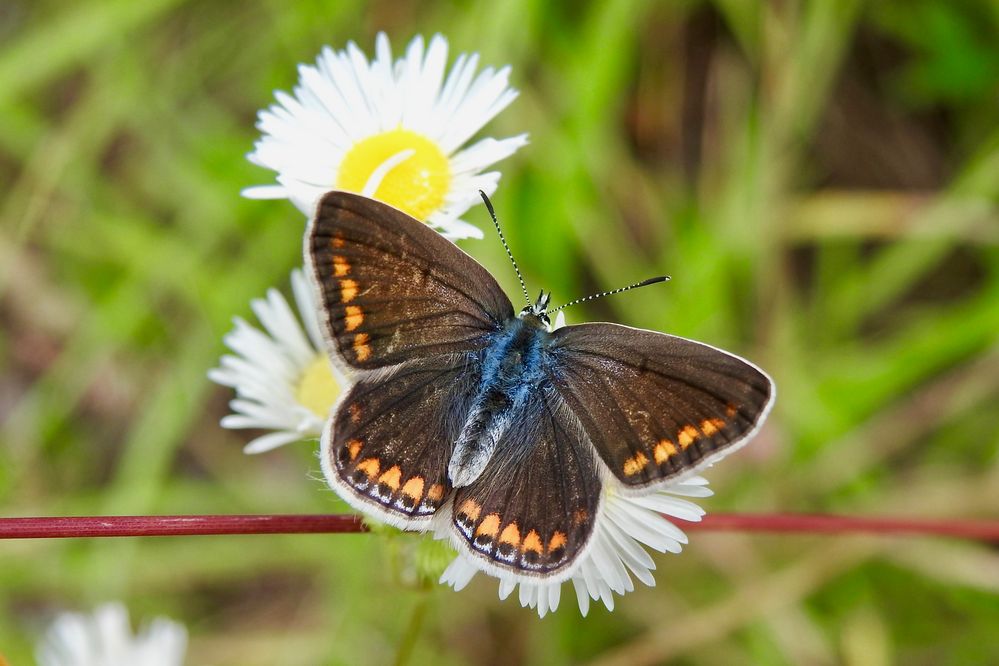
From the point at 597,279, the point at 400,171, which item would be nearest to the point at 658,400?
the point at 400,171

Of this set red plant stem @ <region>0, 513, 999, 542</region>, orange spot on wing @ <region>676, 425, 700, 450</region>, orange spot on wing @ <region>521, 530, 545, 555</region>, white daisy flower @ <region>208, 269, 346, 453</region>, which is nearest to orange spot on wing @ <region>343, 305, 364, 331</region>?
white daisy flower @ <region>208, 269, 346, 453</region>

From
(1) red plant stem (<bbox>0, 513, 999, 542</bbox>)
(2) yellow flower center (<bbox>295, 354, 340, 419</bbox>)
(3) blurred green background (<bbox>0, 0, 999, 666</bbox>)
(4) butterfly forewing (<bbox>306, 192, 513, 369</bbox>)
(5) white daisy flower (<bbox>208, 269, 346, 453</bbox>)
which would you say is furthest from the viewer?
(3) blurred green background (<bbox>0, 0, 999, 666</bbox>)

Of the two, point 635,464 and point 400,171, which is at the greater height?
point 400,171

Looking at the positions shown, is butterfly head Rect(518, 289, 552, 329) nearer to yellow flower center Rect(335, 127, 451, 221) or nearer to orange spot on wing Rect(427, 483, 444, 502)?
yellow flower center Rect(335, 127, 451, 221)

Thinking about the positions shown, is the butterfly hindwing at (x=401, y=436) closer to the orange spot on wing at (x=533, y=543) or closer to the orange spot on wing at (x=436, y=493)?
the orange spot on wing at (x=436, y=493)

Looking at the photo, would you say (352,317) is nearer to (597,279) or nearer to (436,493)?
(436,493)
